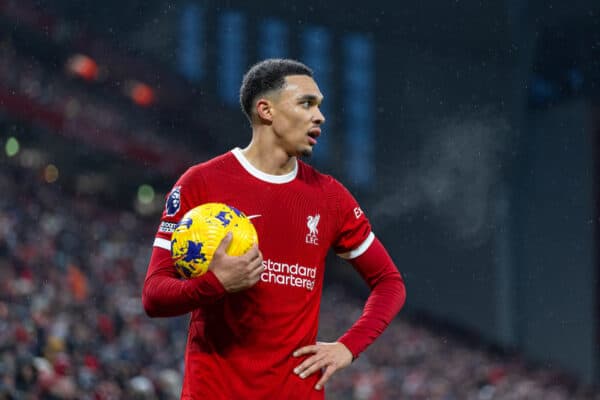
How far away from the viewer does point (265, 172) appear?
3.47 m

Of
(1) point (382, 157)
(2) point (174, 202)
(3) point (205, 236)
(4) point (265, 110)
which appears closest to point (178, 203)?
(2) point (174, 202)

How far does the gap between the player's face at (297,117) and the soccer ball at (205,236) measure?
50cm

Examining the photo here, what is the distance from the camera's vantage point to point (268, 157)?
3.49 m

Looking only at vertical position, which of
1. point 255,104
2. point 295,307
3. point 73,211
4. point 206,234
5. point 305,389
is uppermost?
→ point 255,104

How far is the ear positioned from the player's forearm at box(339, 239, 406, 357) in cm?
67

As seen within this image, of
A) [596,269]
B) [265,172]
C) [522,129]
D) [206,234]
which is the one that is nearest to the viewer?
[206,234]

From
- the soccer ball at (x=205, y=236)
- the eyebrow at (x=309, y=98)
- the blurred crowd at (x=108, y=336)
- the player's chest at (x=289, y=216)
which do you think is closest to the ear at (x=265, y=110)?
the eyebrow at (x=309, y=98)

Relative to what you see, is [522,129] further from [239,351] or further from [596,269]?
[239,351]

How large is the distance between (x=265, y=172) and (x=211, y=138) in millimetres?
31342

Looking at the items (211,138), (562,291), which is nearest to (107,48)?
(211,138)

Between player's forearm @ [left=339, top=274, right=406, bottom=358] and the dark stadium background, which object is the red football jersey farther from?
the dark stadium background

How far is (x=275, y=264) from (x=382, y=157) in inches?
1207

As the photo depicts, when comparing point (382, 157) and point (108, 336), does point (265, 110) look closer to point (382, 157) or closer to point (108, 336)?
point (108, 336)

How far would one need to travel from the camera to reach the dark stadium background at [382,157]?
18.3 m
